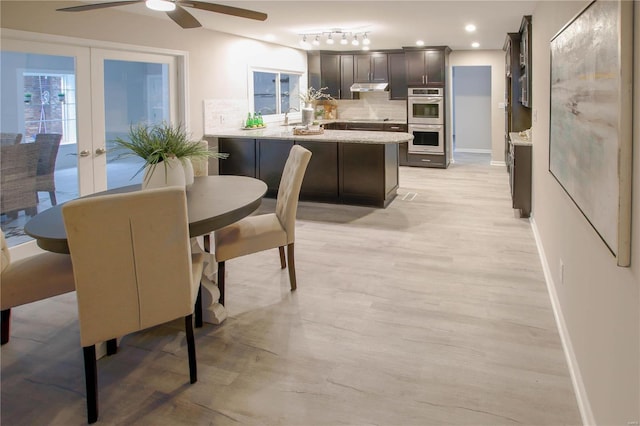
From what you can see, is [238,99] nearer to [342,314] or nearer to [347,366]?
[342,314]

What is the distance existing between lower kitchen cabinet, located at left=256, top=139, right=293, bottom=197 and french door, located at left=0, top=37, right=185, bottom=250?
145 cm

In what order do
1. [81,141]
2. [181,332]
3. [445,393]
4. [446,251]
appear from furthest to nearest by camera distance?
1. [81,141]
2. [446,251]
3. [181,332]
4. [445,393]

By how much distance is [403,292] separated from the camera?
3445 millimetres

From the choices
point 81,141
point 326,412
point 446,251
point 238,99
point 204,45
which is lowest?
point 326,412

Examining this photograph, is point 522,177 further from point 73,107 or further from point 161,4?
point 73,107

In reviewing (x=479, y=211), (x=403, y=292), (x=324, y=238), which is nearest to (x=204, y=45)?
(x=324, y=238)

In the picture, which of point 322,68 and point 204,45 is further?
point 322,68

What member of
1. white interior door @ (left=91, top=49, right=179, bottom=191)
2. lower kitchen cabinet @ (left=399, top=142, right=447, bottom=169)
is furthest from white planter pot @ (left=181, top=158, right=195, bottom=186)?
lower kitchen cabinet @ (left=399, top=142, right=447, bottom=169)

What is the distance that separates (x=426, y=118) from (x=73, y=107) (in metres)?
6.16

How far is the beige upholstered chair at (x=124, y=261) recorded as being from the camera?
6.48 feet

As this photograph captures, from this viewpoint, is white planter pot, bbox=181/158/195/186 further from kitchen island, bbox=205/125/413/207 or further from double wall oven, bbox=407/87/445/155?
double wall oven, bbox=407/87/445/155

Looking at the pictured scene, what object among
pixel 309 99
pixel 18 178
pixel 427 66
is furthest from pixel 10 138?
pixel 427 66

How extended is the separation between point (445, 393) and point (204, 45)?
553 centimetres

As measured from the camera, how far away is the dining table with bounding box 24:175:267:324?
2.26m
